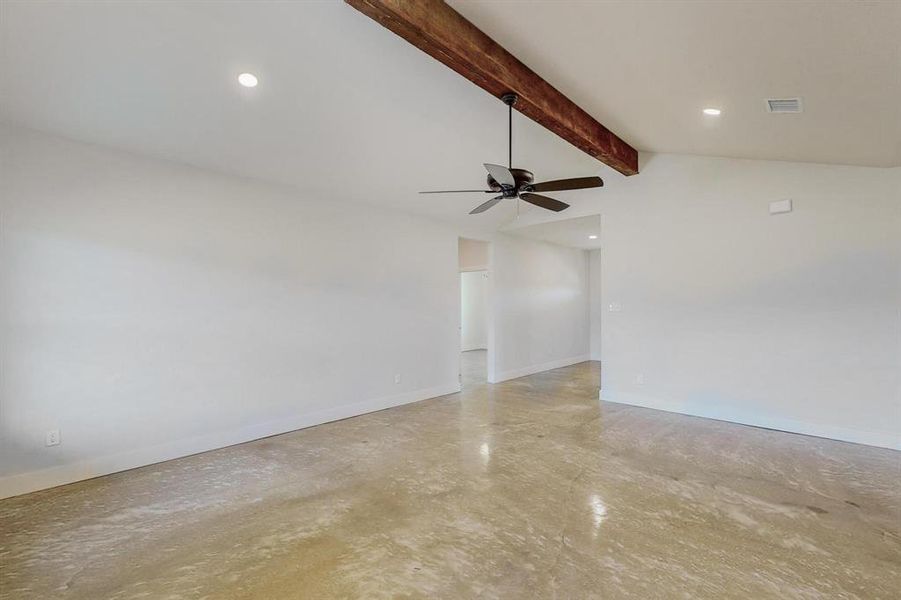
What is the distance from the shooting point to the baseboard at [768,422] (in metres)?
3.87

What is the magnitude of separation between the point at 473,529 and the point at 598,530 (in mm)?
774

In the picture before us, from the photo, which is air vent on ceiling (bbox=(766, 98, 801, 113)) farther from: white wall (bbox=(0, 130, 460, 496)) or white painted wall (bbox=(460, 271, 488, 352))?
white painted wall (bbox=(460, 271, 488, 352))

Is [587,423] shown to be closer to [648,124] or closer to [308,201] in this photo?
[648,124]

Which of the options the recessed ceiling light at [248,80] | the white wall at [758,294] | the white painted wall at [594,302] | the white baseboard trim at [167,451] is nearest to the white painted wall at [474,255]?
the white wall at [758,294]

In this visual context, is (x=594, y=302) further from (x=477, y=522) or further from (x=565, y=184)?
(x=477, y=522)

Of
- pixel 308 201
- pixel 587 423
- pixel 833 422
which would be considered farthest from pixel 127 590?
pixel 833 422

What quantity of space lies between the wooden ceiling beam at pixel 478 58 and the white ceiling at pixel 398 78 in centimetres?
10

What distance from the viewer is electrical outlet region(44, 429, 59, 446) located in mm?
3098

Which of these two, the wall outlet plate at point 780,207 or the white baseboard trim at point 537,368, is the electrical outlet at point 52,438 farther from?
the wall outlet plate at point 780,207

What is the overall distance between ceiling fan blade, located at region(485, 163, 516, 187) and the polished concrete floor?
7.75 feet

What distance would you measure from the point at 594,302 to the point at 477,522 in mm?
7832

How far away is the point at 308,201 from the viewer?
4.70 metres

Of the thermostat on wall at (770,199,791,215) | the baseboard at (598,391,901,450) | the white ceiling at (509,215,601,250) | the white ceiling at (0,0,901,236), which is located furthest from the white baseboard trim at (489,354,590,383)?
the thermostat on wall at (770,199,791,215)

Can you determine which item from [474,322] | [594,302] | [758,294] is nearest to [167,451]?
[758,294]
